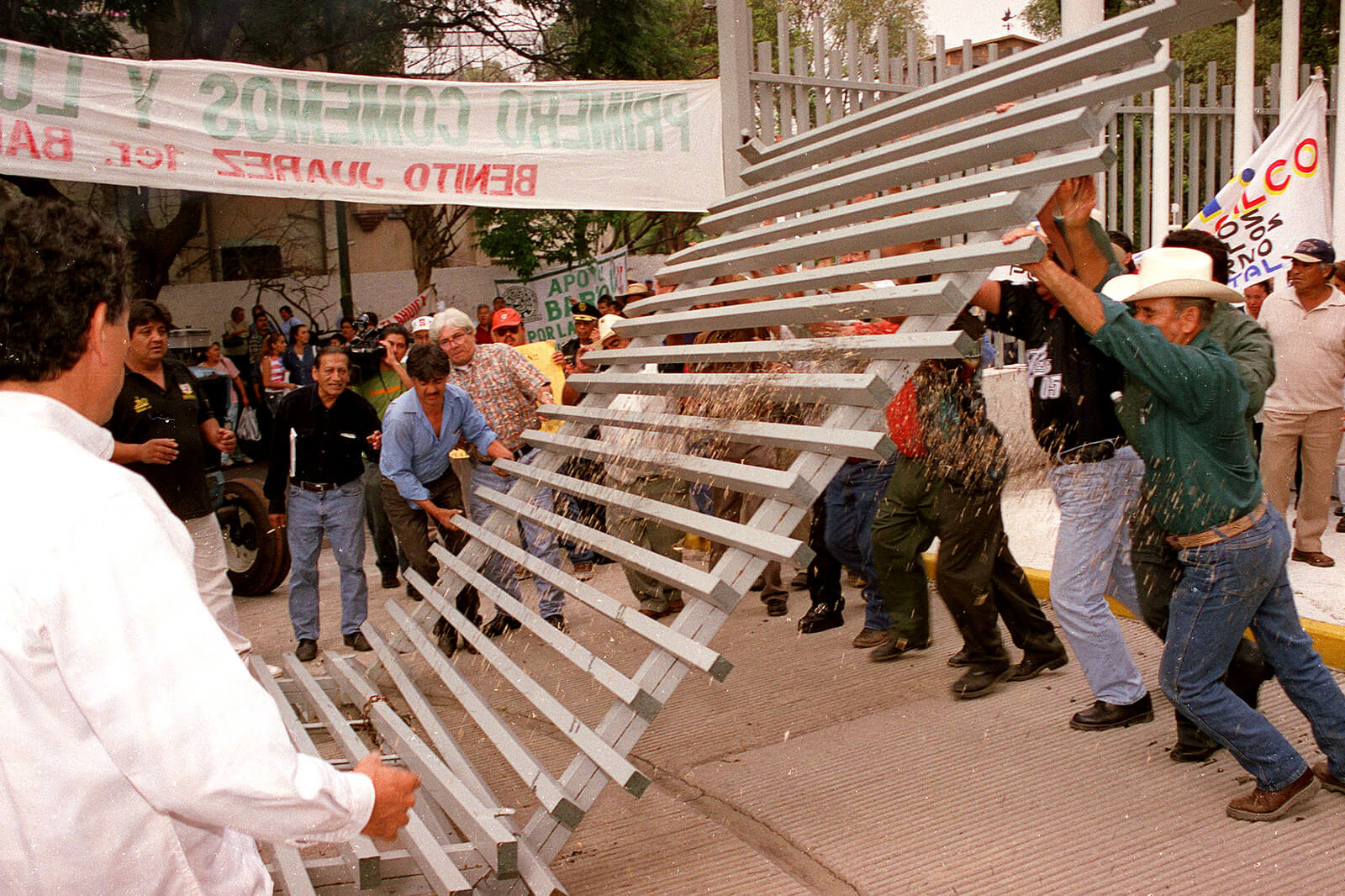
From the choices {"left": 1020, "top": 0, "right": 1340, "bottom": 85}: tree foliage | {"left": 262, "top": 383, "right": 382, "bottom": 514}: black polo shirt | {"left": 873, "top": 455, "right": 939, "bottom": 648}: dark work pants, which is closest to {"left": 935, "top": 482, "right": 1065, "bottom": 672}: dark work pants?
{"left": 873, "top": 455, "right": 939, "bottom": 648}: dark work pants

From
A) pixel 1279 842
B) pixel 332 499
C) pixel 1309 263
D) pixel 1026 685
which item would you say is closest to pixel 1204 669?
pixel 1279 842

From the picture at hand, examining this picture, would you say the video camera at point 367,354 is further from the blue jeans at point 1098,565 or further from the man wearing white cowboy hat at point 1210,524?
the man wearing white cowboy hat at point 1210,524

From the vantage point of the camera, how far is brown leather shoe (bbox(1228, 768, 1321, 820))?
11.7 ft

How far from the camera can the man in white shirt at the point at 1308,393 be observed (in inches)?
255

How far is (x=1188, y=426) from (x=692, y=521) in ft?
5.47

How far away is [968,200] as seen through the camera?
3482 mm

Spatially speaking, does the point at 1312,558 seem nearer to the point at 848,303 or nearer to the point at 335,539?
the point at 848,303

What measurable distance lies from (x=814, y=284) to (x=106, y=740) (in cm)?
277

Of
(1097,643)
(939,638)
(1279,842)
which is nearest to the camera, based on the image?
(1279,842)

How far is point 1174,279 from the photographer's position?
3619mm

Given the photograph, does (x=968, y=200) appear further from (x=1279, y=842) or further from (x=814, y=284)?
(x=1279, y=842)

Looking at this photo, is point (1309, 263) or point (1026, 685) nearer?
point (1026, 685)

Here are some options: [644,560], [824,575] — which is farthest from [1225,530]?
[824,575]

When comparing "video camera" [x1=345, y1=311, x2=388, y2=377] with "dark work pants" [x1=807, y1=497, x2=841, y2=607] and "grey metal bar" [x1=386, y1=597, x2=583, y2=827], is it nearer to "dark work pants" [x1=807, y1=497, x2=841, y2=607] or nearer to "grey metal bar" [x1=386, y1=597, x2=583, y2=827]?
"grey metal bar" [x1=386, y1=597, x2=583, y2=827]
